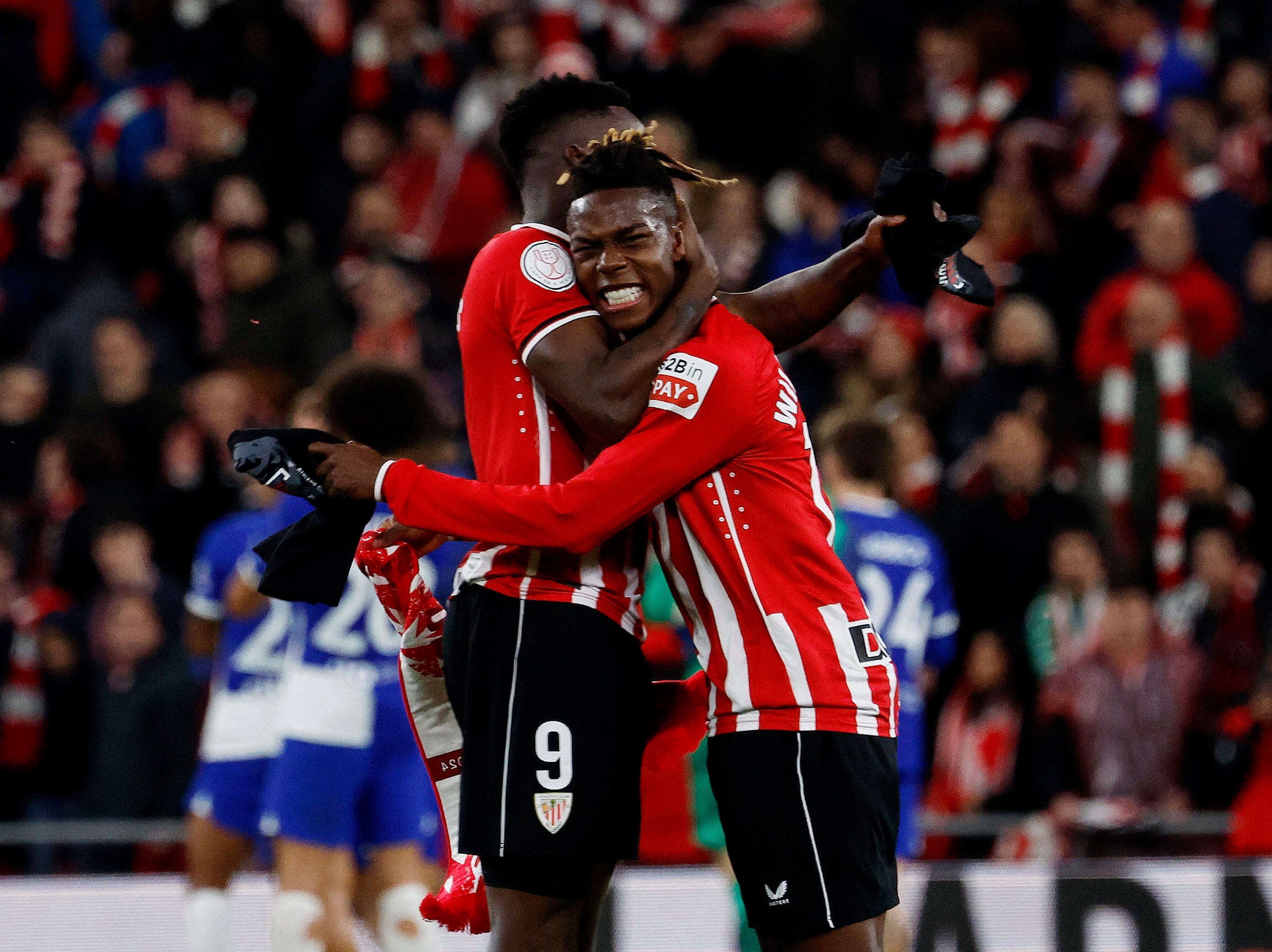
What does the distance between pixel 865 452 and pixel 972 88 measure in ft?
17.7

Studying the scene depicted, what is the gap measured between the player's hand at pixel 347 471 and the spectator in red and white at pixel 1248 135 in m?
7.55

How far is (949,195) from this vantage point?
1055 centimetres

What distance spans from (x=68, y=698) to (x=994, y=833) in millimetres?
4253

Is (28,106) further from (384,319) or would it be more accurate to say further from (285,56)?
(384,319)

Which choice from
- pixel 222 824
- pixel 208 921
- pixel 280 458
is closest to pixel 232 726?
pixel 222 824

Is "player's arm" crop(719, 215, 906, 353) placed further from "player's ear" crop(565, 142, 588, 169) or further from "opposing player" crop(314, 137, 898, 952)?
"player's ear" crop(565, 142, 588, 169)

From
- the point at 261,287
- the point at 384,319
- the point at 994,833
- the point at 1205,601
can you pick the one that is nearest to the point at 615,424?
the point at 994,833

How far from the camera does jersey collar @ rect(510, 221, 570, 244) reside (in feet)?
13.3

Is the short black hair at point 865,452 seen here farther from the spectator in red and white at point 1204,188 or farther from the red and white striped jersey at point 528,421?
the spectator in red and white at point 1204,188

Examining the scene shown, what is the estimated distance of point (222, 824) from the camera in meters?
6.36

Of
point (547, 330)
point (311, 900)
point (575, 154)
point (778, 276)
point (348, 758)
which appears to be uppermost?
point (778, 276)

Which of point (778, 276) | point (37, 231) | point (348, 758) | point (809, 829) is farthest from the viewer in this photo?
point (37, 231)

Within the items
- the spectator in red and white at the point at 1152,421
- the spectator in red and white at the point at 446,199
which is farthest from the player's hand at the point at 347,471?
the spectator in red and white at the point at 446,199

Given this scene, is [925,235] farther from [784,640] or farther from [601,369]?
[784,640]
